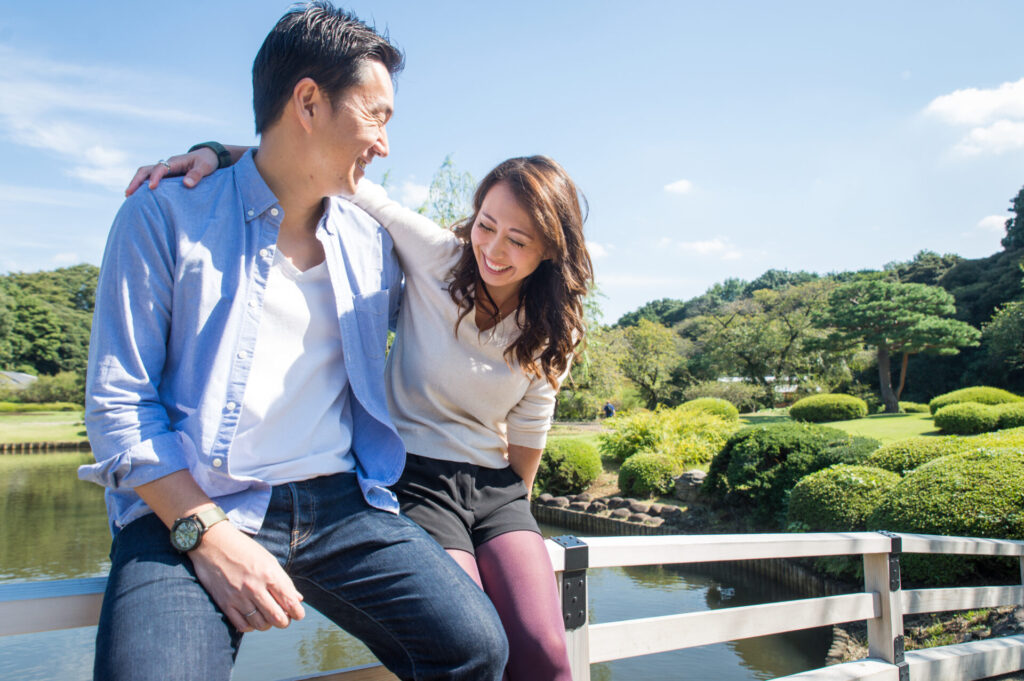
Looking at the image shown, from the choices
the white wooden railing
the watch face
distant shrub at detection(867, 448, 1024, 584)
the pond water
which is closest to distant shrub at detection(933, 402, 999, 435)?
the pond water

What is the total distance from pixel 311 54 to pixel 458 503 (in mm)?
1010

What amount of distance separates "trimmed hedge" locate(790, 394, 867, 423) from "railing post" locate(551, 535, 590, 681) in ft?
58.2

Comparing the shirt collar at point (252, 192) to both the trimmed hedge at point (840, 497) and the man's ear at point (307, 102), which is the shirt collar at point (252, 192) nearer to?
the man's ear at point (307, 102)

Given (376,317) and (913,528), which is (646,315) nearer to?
(913,528)

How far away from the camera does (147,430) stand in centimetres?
108

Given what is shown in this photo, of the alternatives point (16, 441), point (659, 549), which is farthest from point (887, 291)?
point (16, 441)

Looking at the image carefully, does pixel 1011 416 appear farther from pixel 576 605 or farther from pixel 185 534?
pixel 185 534

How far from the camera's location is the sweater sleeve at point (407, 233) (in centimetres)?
171

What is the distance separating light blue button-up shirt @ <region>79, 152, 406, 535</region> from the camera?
1.08 m

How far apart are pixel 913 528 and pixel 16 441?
25.3 m

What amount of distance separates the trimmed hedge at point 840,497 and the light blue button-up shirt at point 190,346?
20.5 feet

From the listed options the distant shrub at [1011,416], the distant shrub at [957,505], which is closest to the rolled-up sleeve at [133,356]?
the distant shrub at [957,505]

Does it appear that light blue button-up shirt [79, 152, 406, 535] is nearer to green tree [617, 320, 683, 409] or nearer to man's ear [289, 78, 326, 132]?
man's ear [289, 78, 326, 132]

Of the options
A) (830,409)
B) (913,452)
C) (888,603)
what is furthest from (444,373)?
(830,409)
